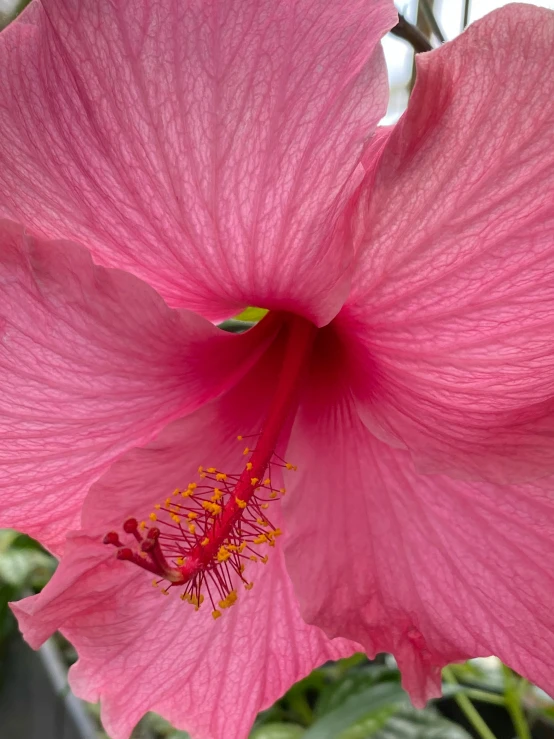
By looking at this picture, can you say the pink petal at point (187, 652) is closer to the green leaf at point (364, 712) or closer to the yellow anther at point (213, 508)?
the yellow anther at point (213, 508)

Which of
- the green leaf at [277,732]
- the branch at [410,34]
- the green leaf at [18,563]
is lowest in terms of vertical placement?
the green leaf at [277,732]

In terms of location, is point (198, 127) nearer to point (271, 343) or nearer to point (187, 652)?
point (271, 343)

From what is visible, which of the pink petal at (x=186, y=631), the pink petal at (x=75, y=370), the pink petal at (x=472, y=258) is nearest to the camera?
the pink petal at (x=472, y=258)

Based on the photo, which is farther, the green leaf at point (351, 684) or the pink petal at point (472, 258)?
the green leaf at point (351, 684)

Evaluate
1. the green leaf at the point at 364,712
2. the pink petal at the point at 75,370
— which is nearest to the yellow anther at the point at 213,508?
the pink petal at the point at 75,370

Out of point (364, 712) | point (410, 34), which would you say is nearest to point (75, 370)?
point (410, 34)

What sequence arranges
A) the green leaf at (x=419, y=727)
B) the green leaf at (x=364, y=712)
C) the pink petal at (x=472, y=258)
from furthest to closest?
the green leaf at (x=419, y=727) < the green leaf at (x=364, y=712) < the pink petal at (x=472, y=258)

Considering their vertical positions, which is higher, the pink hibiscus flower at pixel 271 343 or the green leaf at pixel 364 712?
the pink hibiscus flower at pixel 271 343

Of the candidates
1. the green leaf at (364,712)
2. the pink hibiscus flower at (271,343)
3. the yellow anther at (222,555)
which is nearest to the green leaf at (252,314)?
the pink hibiscus flower at (271,343)
